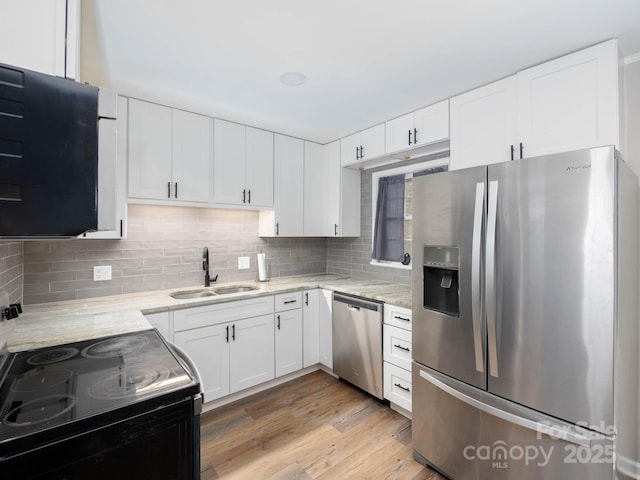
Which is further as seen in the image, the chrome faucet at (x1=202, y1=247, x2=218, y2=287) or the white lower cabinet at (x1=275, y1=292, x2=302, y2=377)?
the chrome faucet at (x1=202, y1=247, x2=218, y2=287)

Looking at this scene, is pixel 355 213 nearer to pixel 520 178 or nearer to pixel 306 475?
pixel 520 178

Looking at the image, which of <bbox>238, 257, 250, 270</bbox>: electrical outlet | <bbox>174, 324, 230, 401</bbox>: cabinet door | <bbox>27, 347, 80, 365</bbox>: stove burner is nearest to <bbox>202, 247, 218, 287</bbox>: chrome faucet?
<bbox>238, 257, 250, 270</bbox>: electrical outlet

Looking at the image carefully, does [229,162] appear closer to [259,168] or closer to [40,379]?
[259,168]

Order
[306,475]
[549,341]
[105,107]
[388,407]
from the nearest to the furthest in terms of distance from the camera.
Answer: [105,107], [549,341], [306,475], [388,407]

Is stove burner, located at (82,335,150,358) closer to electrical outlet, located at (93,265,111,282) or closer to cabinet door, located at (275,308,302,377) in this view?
electrical outlet, located at (93,265,111,282)

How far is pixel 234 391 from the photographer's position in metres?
2.52

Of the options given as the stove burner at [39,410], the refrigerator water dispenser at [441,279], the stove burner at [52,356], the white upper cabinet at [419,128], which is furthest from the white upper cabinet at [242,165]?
the stove burner at [39,410]

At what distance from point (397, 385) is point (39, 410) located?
6.96ft

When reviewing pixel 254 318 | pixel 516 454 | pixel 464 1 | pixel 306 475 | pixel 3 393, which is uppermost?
pixel 464 1

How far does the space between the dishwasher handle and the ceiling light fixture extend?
5.65ft

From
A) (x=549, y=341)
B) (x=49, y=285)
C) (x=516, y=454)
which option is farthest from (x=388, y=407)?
(x=49, y=285)

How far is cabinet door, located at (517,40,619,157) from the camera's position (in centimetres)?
159

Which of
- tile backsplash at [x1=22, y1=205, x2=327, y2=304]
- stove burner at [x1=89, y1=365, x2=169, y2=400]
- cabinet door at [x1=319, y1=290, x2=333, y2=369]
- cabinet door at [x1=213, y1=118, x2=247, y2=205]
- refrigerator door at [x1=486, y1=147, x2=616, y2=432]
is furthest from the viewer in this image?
cabinet door at [x1=319, y1=290, x2=333, y2=369]

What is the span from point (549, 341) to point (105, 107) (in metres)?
1.81
